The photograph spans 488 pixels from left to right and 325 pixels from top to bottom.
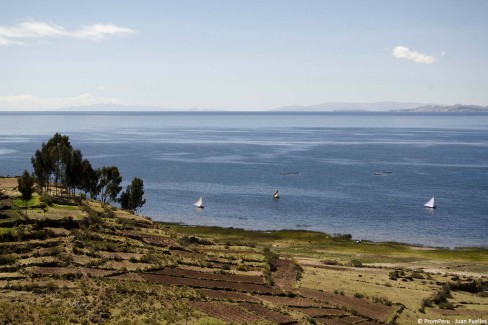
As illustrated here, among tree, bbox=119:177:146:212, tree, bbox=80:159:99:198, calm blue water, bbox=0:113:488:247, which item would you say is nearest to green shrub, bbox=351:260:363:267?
calm blue water, bbox=0:113:488:247

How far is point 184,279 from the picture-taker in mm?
54625

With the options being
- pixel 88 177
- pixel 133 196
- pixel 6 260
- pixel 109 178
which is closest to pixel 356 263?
pixel 6 260

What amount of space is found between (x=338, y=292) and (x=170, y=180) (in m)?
108

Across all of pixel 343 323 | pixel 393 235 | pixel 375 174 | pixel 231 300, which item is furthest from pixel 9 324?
pixel 375 174

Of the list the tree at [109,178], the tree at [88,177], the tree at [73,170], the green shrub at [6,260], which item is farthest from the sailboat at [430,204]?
the green shrub at [6,260]

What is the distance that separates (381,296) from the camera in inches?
2215

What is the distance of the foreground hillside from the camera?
43.0 meters

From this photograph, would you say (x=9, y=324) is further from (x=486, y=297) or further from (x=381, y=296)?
(x=486, y=297)

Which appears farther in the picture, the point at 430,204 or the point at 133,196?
the point at 430,204

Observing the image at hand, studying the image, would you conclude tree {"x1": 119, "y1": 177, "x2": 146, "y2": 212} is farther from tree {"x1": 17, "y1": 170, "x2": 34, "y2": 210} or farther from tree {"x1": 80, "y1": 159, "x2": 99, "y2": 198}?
tree {"x1": 17, "y1": 170, "x2": 34, "y2": 210}

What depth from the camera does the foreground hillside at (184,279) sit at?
1693 inches

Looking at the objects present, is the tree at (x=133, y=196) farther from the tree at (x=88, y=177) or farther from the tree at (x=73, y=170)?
the tree at (x=73, y=170)

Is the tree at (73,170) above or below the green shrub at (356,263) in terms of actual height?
above

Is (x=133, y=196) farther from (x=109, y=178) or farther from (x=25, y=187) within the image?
(x=25, y=187)
